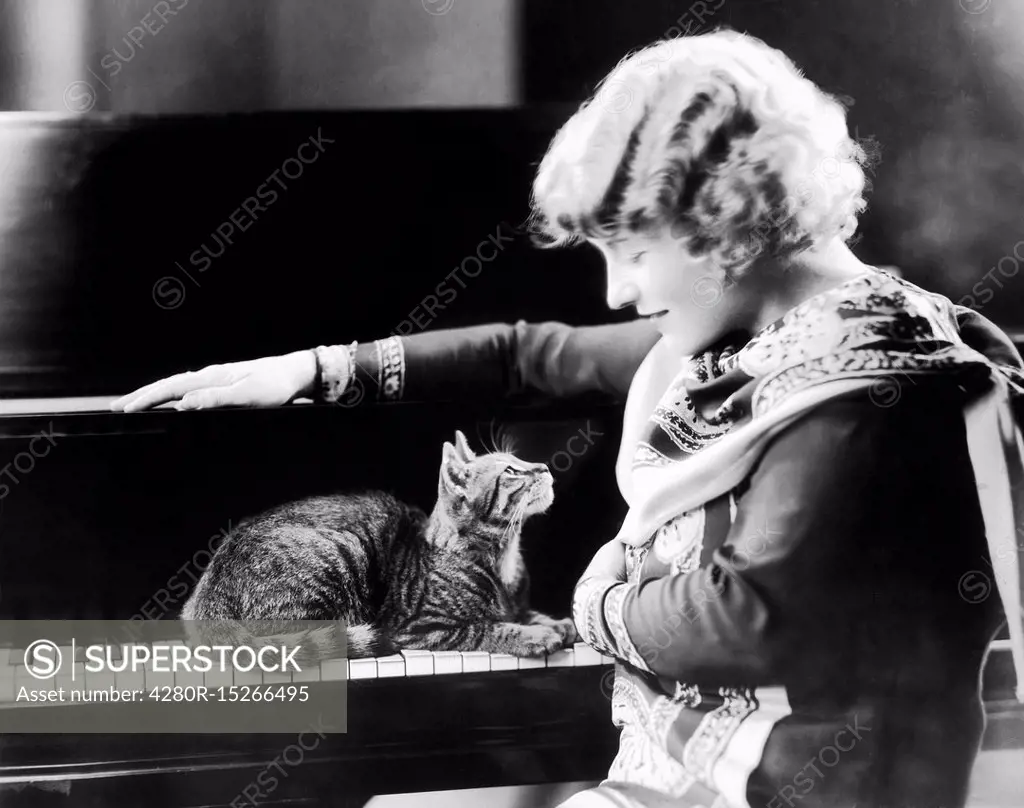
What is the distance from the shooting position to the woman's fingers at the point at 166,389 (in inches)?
67.6

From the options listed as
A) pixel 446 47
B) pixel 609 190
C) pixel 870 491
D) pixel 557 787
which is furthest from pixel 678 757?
pixel 446 47

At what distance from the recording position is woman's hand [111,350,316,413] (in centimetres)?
175

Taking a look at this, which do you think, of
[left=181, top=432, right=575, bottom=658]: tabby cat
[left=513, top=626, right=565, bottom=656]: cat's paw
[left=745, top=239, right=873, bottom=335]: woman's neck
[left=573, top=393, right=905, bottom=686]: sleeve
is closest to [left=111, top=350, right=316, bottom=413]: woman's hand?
[left=181, top=432, right=575, bottom=658]: tabby cat

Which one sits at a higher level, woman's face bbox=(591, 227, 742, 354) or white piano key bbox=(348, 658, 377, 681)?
woman's face bbox=(591, 227, 742, 354)

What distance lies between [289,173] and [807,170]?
100 cm

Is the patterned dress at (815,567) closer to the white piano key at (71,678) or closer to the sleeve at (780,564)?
the sleeve at (780,564)

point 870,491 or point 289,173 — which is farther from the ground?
point 289,173

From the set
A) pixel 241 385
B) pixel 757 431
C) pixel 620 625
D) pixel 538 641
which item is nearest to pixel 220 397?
pixel 241 385

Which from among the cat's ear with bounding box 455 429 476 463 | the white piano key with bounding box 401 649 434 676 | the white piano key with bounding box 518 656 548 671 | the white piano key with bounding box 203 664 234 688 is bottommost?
the white piano key with bounding box 518 656 548 671

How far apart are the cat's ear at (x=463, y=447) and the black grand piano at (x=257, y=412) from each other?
0.03 meters

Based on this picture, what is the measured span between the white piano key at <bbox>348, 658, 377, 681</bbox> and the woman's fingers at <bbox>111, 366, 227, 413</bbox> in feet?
1.98

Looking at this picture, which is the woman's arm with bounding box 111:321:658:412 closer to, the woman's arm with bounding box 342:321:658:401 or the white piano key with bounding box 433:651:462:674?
the woman's arm with bounding box 342:321:658:401

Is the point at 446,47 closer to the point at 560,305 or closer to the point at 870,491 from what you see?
the point at 560,305

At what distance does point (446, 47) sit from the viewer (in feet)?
6.07
